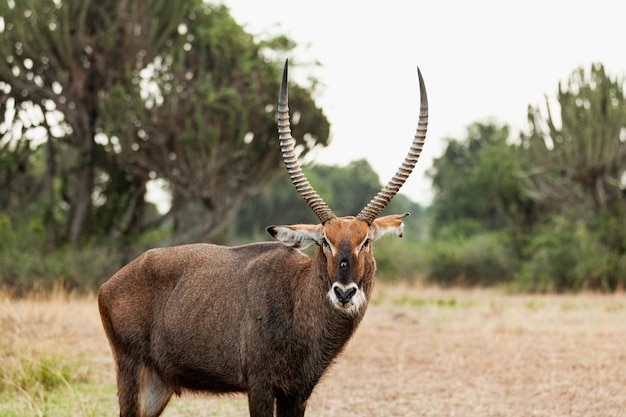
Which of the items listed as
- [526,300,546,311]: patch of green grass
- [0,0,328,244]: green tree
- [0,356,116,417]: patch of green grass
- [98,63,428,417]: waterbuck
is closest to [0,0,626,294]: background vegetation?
[0,0,328,244]: green tree

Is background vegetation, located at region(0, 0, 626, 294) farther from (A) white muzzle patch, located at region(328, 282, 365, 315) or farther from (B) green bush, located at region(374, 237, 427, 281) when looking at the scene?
(A) white muzzle patch, located at region(328, 282, 365, 315)

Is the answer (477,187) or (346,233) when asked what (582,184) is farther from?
(346,233)

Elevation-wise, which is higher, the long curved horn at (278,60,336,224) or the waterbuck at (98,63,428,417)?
the long curved horn at (278,60,336,224)

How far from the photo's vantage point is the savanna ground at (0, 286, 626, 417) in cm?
807

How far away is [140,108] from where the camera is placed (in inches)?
771

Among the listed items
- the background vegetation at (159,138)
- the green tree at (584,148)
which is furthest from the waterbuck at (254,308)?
the green tree at (584,148)

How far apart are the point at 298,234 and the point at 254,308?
59cm

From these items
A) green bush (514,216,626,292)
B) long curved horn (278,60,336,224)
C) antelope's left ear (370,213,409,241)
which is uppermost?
long curved horn (278,60,336,224)

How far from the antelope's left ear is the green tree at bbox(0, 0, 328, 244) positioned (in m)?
14.8

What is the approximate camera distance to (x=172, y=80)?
20844mm

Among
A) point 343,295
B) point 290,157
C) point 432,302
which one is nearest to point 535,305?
point 432,302

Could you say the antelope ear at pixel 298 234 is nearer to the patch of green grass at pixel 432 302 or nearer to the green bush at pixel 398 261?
the patch of green grass at pixel 432 302

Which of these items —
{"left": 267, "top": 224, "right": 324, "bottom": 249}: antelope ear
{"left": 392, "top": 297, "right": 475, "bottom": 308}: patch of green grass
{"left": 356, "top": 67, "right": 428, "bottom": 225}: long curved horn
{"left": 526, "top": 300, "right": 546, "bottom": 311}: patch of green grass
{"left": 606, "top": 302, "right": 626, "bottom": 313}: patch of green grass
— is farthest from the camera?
{"left": 392, "top": 297, "right": 475, "bottom": 308}: patch of green grass

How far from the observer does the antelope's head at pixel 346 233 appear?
4945 mm
